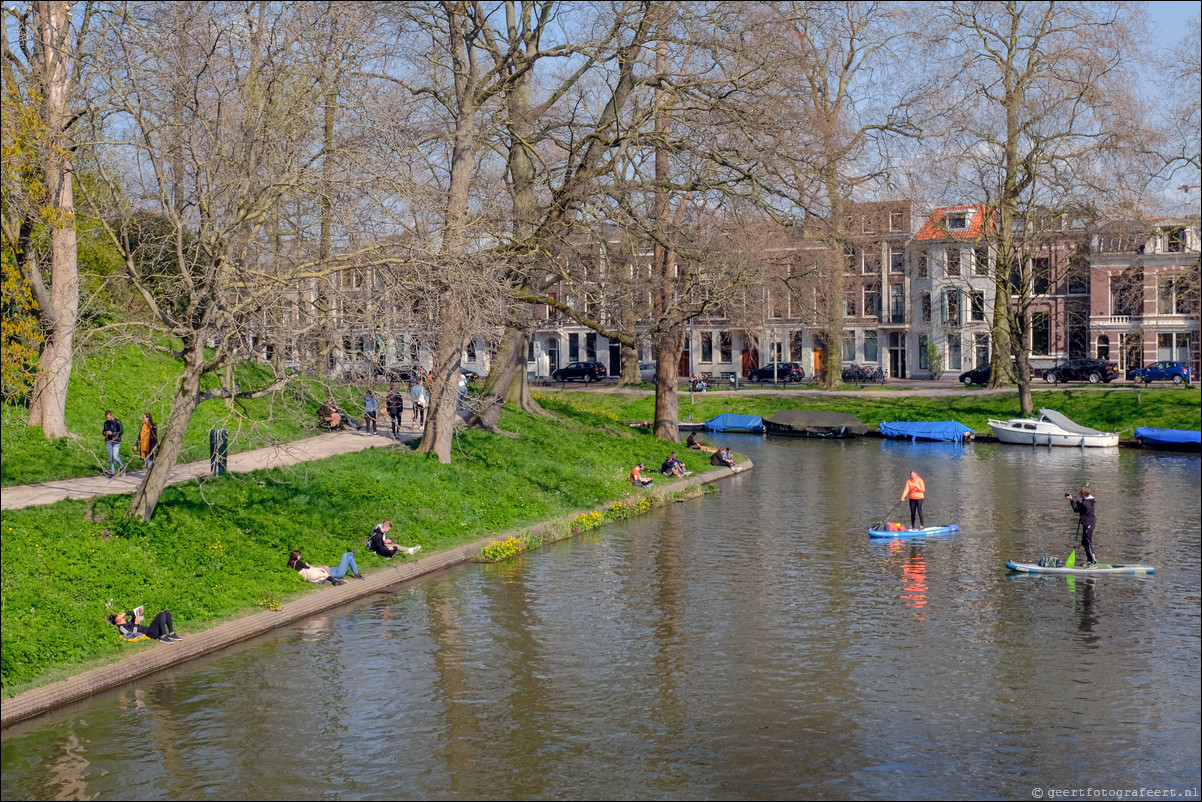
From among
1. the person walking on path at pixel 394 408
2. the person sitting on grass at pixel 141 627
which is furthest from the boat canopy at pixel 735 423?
the person sitting on grass at pixel 141 627

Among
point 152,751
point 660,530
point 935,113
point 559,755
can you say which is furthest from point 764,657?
point 935,113

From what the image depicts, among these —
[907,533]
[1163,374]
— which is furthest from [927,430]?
[907,533]

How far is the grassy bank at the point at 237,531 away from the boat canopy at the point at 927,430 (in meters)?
24.1

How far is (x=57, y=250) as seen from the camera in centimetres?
3025

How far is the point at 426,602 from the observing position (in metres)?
22.9

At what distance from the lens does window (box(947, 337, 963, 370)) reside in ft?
280

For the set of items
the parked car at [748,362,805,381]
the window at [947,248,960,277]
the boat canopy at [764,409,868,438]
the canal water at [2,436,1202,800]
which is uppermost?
the window at [947,248,960,277]

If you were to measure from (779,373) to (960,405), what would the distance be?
2158cm

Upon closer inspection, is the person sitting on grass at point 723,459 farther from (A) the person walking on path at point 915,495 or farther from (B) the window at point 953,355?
(B) the window at point 953,355

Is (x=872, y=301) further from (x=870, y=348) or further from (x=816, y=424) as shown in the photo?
(x=816, y=424)

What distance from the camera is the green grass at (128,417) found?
2605cm

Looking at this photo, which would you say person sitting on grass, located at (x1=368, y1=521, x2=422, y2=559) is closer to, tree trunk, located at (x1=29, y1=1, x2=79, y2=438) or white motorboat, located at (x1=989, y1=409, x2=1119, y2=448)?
tree trunk, located at (x1=29, y1=1, x2=79, y2=438)

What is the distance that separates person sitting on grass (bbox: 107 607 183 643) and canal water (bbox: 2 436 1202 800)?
733 mm

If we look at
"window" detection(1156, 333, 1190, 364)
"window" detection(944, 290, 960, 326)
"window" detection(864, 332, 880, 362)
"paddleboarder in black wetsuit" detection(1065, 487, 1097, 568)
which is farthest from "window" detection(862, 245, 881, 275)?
"paddleboarder in black wetsuit" detection(1065, 487, 1097, 568)
